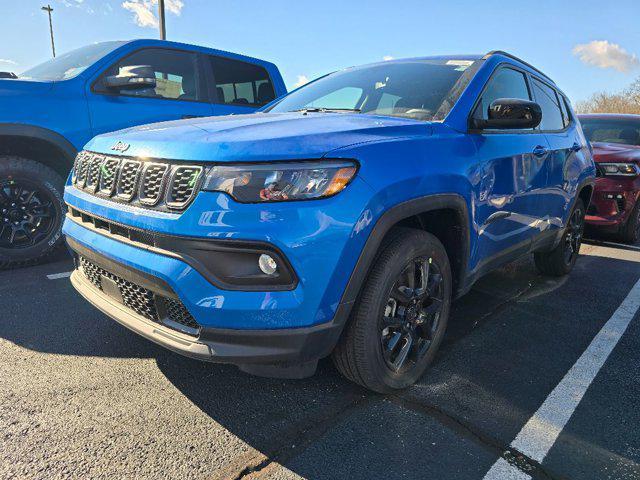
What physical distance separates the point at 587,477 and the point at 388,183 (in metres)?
1.35

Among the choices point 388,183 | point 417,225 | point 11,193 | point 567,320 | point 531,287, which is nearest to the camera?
point 388,183

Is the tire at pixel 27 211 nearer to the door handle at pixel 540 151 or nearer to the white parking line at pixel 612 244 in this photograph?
the door handle at pixel 540 151

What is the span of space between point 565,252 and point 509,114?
226 cm

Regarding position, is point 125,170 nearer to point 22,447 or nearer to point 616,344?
point 22,447

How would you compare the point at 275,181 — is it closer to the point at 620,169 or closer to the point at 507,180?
the point at 507,180

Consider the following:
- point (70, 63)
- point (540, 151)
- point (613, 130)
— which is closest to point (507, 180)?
point (540, 151)

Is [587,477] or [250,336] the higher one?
[250,336]

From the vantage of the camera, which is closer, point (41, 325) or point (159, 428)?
point (159, 428)

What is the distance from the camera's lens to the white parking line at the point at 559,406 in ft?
5.93

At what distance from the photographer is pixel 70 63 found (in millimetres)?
4254

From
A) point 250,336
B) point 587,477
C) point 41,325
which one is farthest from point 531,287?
point 41,325

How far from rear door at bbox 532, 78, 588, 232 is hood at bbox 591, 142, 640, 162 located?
1.67 m

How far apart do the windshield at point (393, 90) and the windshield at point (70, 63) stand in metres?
2.01

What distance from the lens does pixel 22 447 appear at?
1.79m
